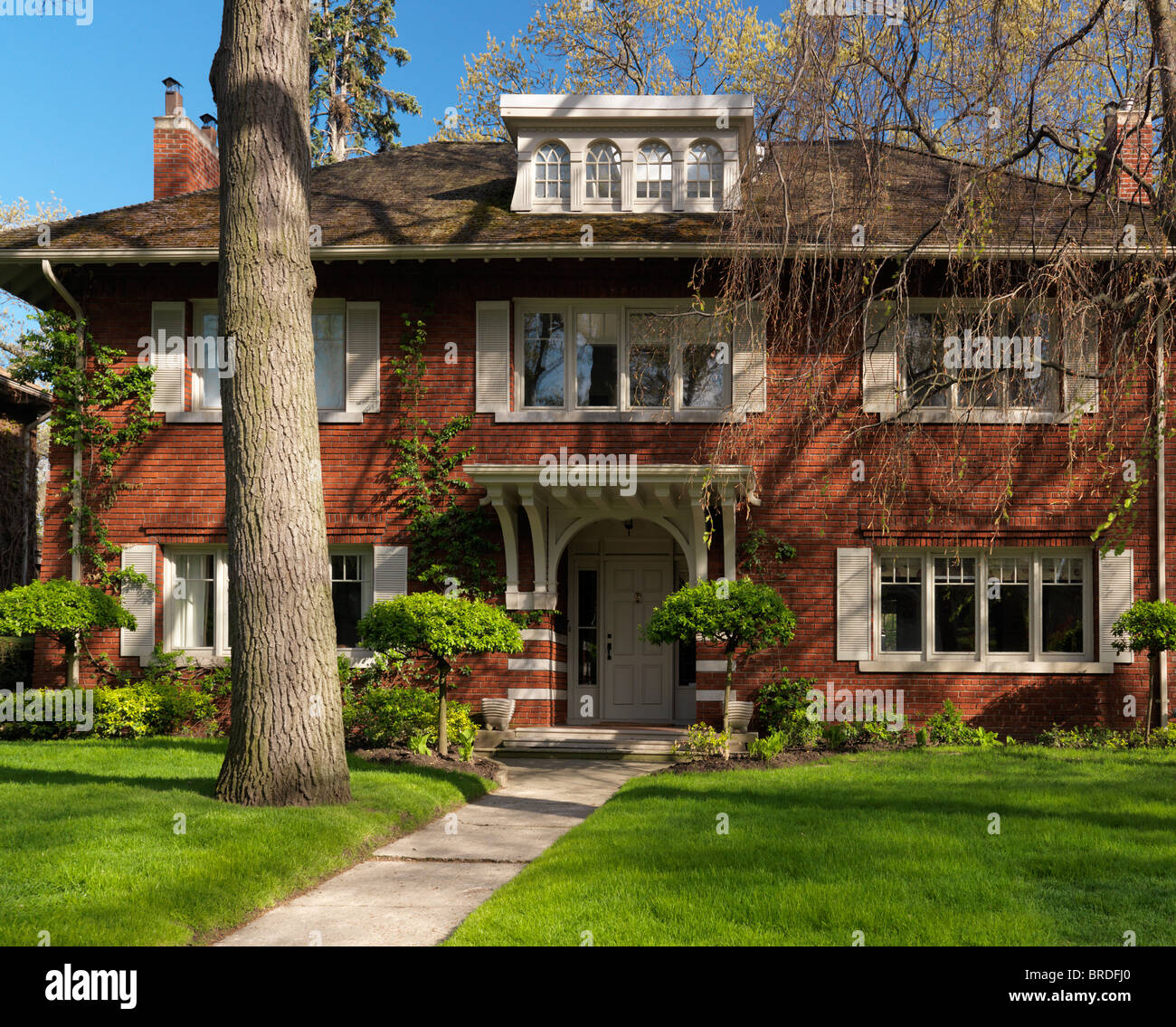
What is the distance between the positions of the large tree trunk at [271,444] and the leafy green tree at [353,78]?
2429 cm

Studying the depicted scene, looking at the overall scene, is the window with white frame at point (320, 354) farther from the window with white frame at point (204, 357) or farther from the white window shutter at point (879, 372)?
the white window shutter at point (879, 372)

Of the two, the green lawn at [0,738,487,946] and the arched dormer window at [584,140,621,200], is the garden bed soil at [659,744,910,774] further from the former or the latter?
the arched dormer window at [584,140,621,200]

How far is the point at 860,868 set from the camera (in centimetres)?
584

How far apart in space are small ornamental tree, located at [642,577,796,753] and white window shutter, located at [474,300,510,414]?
3.77 m

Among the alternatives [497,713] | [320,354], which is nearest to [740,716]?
[497,713]

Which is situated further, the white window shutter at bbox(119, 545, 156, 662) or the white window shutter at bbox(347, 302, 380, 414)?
the white window shutter at bbox(347, 302, 380, 414)

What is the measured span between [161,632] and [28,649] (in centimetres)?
211

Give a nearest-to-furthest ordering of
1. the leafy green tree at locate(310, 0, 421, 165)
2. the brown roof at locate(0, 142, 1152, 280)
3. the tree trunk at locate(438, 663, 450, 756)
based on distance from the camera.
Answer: the brown roof at locate(0, 142, 1152, 280), the tree trunk at locate(438, 663, 450, 756), the leafy green tree at locate(310, 0, 421, 165)

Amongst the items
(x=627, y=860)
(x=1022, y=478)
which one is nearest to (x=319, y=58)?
(x=1022, y=478)

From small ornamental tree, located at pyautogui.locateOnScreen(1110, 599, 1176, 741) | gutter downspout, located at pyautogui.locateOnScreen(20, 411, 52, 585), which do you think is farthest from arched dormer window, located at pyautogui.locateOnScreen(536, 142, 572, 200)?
gutter downspout, located at pyautogui.locateOnScreen(20, 411, 52, 585)

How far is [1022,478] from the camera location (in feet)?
43.9

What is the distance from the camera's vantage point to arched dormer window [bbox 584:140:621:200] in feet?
47.4

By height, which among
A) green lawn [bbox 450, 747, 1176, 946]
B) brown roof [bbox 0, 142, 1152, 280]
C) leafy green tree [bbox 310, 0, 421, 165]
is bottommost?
green lawn [bbox 450, 747, 1176, 946]
